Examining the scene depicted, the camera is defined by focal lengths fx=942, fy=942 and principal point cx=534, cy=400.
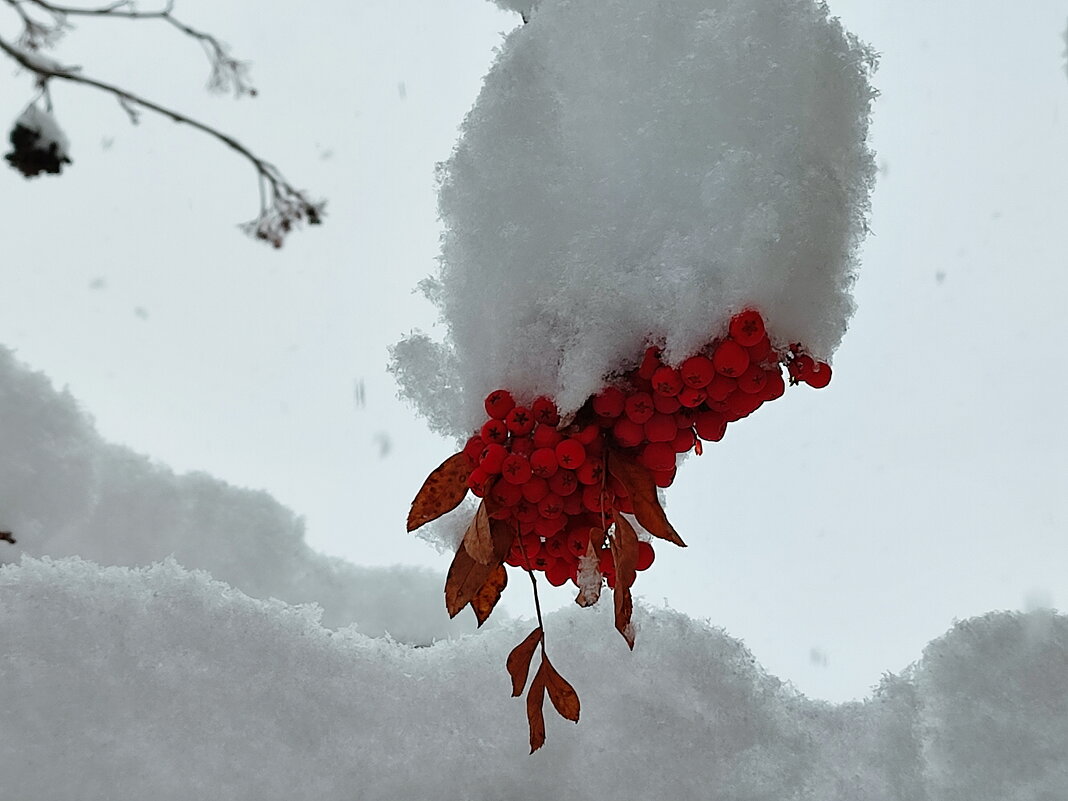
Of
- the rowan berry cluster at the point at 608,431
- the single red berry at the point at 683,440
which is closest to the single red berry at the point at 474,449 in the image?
the rowan berry cluster at the point at 608,431

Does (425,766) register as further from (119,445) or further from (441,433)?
(119,445)

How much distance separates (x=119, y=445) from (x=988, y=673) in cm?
80

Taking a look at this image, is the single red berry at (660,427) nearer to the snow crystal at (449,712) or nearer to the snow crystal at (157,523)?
the snow crystal at (449,712)

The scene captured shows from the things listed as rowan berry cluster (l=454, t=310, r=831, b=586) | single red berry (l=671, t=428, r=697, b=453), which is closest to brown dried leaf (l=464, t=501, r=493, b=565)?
rowan berry cluster (l=454, t=310, r=831, b=586)

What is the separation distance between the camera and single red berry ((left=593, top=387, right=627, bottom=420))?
486 millimetres

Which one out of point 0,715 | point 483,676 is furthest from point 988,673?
point 0,715

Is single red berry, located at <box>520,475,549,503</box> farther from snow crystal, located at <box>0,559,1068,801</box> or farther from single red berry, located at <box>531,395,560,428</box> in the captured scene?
snow crystal, located at <box>0,559,1068,801</box>

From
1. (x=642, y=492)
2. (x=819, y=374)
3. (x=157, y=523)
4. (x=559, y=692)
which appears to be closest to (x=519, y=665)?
(x=559, y=692)

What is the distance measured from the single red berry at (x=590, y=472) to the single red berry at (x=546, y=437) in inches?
0.8

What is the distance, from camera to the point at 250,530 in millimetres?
982

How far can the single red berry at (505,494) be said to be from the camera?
49 centimetres

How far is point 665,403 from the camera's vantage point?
0.48m

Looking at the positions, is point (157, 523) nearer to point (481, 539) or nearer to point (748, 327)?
point (481, 539)

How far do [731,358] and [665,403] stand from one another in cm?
4
